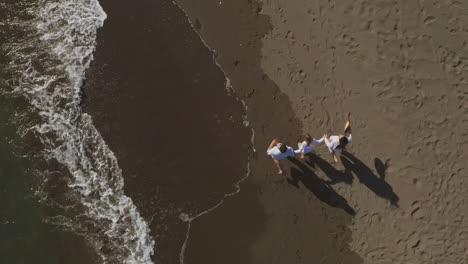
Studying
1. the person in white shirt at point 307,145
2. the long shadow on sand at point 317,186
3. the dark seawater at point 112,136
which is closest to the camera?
the person in white shirt at point 307,145

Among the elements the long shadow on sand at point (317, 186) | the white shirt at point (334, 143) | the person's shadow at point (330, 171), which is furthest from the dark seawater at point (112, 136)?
the white shirt at point (334, 143)

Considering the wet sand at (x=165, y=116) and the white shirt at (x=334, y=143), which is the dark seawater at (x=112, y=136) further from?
the white shirt at (x=334, y=143)

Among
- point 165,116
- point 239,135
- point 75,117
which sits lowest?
point 239,135

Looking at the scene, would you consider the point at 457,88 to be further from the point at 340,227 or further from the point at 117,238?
the point at 117,238

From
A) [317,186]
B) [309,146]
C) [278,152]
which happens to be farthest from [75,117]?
[317,186]

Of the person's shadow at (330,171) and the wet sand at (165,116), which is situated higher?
the wet sand at (165,116)

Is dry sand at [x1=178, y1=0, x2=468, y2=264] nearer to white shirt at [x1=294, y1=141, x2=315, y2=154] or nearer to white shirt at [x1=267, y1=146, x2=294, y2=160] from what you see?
white shirt at [x1=294, y1=141, x2=315, y2=154]

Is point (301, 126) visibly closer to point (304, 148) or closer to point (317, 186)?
point (304, 148)
